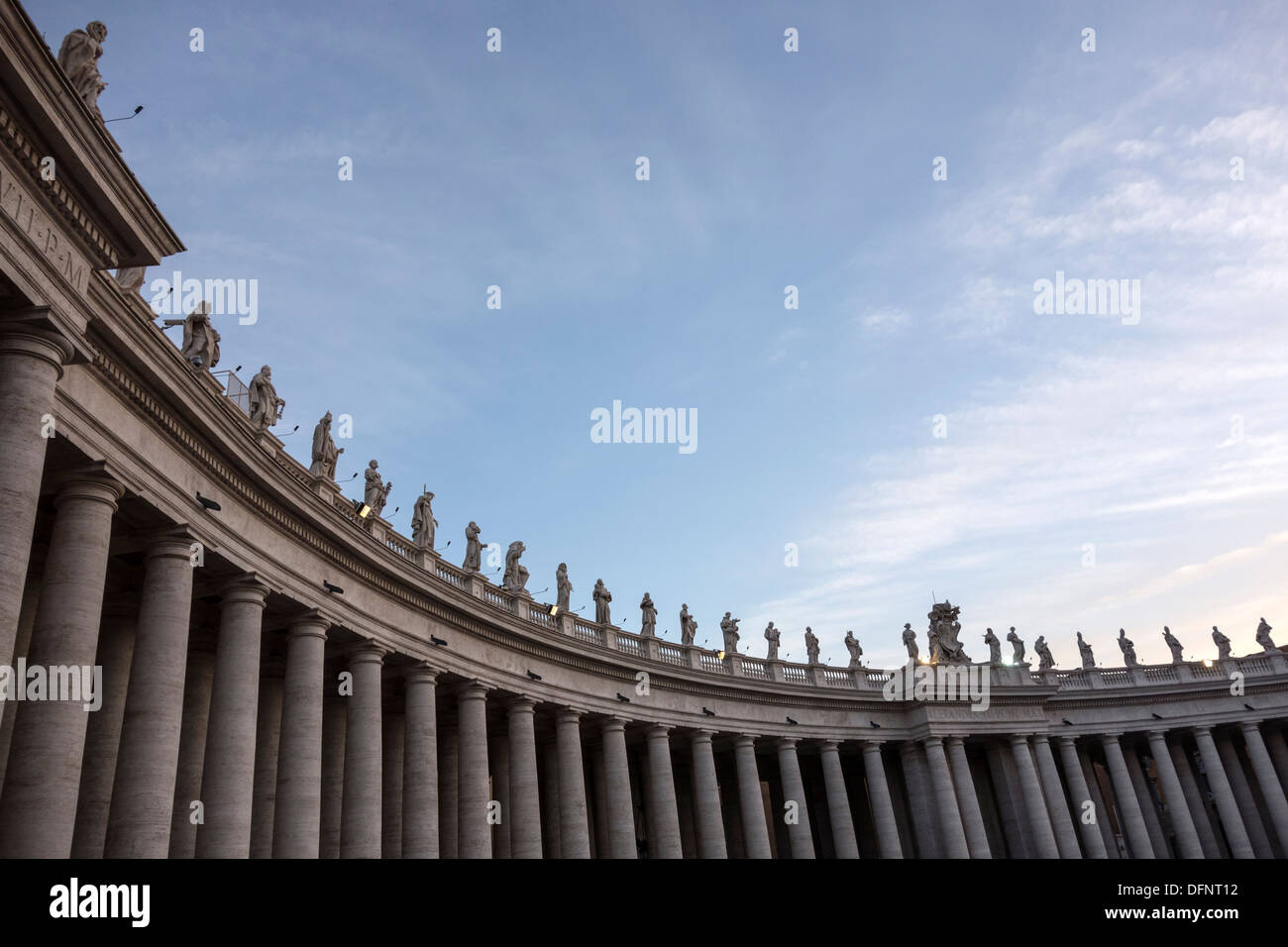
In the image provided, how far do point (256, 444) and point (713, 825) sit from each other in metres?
38.4

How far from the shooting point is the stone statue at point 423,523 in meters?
43.2

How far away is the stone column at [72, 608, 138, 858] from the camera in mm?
25844

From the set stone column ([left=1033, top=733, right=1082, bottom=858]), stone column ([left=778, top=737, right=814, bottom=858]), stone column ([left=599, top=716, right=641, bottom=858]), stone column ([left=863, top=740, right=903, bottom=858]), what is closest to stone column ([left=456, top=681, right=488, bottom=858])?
stone column ([left=599, top=716, right=641, bottom=858])

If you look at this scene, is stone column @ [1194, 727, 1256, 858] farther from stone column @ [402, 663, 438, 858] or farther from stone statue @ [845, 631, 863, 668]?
stone column @ [402, 663, 438, 858]

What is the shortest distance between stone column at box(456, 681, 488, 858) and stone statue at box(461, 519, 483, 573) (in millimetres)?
6189

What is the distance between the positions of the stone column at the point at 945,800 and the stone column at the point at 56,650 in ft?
198

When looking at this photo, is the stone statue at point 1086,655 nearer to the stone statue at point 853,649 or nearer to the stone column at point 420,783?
the stone statue at point 853,649

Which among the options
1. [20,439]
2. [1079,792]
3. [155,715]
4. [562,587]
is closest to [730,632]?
[562,587]

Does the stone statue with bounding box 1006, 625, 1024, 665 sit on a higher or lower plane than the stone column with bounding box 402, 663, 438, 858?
higher
